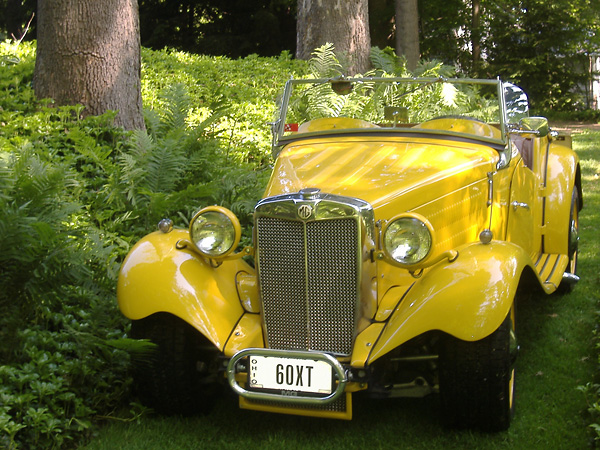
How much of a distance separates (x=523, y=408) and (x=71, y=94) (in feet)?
16.1

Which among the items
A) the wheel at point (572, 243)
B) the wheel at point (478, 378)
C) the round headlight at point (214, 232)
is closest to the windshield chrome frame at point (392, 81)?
the round headlight at point (214, 232)

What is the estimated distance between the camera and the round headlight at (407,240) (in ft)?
11.7

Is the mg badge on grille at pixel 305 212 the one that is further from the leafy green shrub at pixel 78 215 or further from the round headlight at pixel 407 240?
the leafy green shrub at pixel 78 215

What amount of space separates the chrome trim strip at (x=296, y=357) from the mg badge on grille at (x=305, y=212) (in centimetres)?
65

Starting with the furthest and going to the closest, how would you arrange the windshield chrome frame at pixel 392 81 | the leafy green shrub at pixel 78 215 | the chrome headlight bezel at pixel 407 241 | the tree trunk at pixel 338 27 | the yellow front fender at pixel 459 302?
1. the tree trunk at pixel 338 27
2. the windshield chrome frame at pixel 392 81
3. the leafy green shrub at pixel 78 215
4. the chrome headlight bezel at pixel 407 241
5. the yellow front fender at pixel 459 302

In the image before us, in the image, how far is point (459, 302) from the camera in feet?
11.3

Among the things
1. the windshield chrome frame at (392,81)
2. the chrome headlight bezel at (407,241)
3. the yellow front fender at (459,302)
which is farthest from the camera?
the windshield chrome frame at (392,81)

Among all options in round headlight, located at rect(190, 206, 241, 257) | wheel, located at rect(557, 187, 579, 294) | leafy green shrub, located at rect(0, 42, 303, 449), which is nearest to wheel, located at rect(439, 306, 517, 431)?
round headlight, located at rect(190, 206, 241, 257)

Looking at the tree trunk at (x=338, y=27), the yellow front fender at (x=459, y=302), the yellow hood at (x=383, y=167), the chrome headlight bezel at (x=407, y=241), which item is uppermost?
the tree trunk at (x=338, y=27)

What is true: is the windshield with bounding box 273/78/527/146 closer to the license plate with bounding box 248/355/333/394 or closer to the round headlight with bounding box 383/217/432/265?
the round headlight with bounding box 383/217/432/265

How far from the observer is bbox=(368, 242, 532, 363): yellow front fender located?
134 inches

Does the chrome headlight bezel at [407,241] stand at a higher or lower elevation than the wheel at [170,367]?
higher

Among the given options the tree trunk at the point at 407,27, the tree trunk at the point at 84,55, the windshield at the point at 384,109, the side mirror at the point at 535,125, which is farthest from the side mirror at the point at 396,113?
the tree trunk at the point at 407,27

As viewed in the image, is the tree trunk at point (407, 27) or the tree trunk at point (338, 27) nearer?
the tree trunk at point (338, 27)
